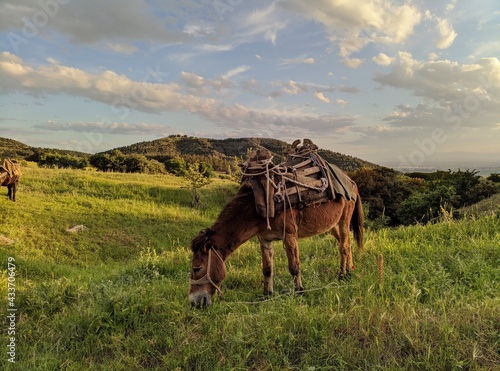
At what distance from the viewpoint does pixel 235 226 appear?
433 cm

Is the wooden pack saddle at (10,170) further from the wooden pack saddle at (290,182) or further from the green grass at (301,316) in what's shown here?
the wooden pack saddle at (290,182)

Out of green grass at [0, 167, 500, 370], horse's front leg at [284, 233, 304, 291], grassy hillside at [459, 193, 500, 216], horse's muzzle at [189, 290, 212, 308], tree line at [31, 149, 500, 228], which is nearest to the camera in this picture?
green grass at [0, 167, 500, 370]

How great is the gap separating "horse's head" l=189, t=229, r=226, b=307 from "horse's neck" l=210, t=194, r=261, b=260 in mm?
111

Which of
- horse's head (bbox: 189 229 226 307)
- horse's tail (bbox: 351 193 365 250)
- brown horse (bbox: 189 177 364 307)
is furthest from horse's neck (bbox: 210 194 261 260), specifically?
horse's tail (bbox: 351 193 365 250)

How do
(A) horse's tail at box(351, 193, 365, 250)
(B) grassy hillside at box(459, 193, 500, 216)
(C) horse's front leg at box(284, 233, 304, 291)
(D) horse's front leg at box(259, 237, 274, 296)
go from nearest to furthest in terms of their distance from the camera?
(C) horse's front leg at box(284, 233, 304, 291) → (D) horse's front leg at box(259, 237, 274, 296) → (A) horse's tail at box(351, 193, 365, 250) → (B) grassy hillside at box(459, 193, 500, 216)

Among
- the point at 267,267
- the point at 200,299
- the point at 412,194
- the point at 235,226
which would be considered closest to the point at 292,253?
the point at 267,267

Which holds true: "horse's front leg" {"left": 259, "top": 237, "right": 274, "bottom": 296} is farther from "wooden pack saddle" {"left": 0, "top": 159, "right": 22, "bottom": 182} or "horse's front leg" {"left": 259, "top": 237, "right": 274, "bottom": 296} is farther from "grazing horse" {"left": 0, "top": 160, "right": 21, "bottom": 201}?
"wooden pack saddle" {"left": 0, "top": 159, "right": 22, "bottom": 182}

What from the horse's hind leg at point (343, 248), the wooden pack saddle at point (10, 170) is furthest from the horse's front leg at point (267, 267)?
the wooden pack saddle at point (10, 170)

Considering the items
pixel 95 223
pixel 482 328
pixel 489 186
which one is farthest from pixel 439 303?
pixel 489 186

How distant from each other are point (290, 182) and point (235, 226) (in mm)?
1058

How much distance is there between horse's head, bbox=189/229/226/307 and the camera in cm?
407

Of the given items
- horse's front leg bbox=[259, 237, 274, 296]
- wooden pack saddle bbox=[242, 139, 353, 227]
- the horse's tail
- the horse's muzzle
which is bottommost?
the horse's muzzle

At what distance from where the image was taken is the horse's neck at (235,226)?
429 cm

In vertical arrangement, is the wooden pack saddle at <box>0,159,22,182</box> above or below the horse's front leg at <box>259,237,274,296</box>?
above
